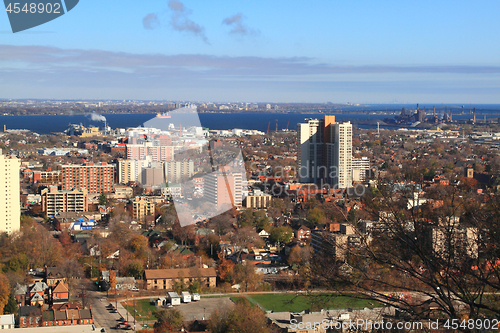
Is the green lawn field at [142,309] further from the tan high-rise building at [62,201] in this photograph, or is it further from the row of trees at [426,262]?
the tan high-rise building at [62,201]

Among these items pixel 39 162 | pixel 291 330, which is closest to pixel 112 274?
pixel 291 330

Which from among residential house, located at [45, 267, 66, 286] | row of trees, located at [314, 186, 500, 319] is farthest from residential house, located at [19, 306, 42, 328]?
row of trees, located at [314, 186, 500, 319]

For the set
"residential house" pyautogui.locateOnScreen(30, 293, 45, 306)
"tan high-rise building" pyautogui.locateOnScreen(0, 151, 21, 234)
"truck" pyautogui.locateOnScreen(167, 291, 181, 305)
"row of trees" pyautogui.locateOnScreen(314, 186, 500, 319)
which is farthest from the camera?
"tan high-rise building" pyautogui.locateOnScreen(0, 151, 21, 234)

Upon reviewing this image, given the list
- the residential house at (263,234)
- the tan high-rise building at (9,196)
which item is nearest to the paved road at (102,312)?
the tan high-rise building at (9,196)

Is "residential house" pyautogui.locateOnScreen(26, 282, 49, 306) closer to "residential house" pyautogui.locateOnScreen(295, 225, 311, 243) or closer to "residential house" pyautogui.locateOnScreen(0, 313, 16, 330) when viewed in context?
"residential house" pyautogui.locateOnScreen(0, 313, 16, 330)

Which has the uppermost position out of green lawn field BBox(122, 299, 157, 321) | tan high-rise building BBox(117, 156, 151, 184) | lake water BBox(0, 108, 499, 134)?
lake water BBox(0, 108, 499, 134)

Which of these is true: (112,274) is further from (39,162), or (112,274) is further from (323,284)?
(39,162)
